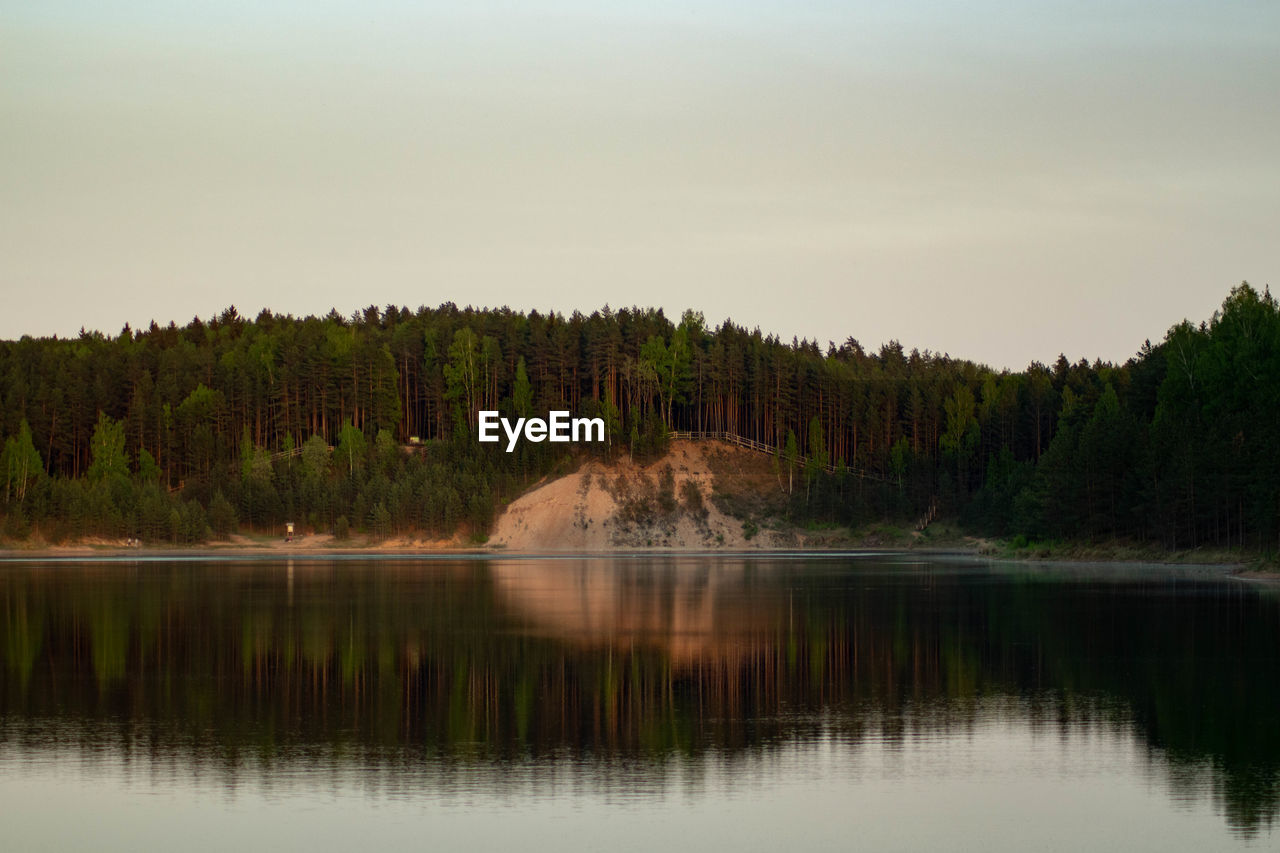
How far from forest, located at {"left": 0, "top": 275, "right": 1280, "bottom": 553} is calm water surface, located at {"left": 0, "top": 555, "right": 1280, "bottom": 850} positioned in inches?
2941

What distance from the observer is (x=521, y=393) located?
496 ft

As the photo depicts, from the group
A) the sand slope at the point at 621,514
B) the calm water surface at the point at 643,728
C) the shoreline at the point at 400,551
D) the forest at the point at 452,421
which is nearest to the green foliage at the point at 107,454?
the forest at the point at 452,421

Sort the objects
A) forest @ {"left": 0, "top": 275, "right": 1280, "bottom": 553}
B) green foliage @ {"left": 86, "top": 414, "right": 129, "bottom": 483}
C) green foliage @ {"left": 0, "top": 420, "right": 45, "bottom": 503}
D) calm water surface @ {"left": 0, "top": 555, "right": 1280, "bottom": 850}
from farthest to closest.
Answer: green foliage @ {"left": 86, "top": 414, "right": 129, "bottom": 483} < green foliage @ {"left": 0, "top": 420, "right": 45, "bottom": 503} < forest @ {"left": 0, "top": 275, "right": 1280, "bottom": 553} < calm water surface @ {"left": 0, "top": 555, "right": 1280, "bottom": 850}

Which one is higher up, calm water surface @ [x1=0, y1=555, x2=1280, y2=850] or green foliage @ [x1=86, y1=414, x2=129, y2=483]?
green foliage @ [x1=86, y1=414, x2=129, y2=483]

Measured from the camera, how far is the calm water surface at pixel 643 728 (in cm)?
1795

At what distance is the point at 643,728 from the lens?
24.6 meters

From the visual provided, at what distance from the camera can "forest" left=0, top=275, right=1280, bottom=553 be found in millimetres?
134500

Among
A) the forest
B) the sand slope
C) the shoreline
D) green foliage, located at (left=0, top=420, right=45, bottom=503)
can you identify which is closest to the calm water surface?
the shoreline

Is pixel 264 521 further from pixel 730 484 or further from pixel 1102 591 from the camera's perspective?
pixel 1102 591

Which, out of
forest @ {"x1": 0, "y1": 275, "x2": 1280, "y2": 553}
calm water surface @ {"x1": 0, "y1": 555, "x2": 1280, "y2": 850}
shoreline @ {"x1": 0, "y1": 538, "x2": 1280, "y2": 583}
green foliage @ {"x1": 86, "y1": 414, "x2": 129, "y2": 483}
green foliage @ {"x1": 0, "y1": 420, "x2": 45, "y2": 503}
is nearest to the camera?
calm water surface @ {"x1": 0, "y1": 555, "x2": 1280, "y2": 850}

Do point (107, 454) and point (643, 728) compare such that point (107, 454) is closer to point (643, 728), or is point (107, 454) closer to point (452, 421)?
point (452, 421)

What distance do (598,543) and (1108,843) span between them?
120 m

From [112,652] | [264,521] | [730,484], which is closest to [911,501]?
[730,484]

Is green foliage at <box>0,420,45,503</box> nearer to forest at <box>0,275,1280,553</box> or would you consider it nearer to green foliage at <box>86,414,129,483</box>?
forest at <box>0,275,1280,553</box>
